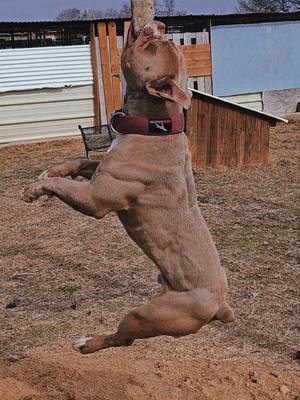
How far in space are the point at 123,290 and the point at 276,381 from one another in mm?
2209

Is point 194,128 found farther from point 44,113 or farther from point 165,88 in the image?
point 165,88

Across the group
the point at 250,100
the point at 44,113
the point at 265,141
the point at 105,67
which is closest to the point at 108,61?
the point at 105,67

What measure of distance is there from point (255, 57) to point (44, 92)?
655cm

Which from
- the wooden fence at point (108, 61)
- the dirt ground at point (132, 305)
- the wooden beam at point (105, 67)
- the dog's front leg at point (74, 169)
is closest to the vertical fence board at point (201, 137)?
the dirt ground at point (132, 305)

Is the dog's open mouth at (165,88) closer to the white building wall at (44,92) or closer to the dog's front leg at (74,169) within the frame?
the dog's front leg at (74,169)

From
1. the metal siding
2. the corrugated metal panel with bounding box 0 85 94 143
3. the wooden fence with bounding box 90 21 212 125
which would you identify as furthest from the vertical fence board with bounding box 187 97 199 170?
the metal siding

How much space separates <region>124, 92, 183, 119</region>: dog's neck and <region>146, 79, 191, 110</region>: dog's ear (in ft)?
0.36

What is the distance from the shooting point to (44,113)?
55.3 feet

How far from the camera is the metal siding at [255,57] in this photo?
18531mm

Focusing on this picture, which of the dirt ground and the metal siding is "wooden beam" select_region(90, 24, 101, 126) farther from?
the dirt ground

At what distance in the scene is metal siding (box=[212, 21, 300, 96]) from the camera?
1853cm

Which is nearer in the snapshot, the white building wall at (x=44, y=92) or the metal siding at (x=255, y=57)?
the white building wall at (x=44, y=92)

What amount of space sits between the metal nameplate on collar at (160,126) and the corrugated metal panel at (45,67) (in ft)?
45.1

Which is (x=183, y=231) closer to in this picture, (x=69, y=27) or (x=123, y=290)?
(x=123, y=290)
